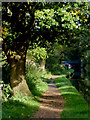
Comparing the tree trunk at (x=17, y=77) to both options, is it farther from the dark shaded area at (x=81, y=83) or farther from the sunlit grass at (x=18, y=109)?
the dark shaded area at (x=81, y=83)

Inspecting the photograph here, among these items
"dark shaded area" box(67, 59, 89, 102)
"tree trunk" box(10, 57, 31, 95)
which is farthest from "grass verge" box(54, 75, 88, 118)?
"tree trunk" box(10, 57, 31, 95)

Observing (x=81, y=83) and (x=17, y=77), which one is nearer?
(x=17, y=77)

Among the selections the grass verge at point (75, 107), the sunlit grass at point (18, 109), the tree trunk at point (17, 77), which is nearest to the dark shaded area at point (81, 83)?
the grass verge at point (75, 107)

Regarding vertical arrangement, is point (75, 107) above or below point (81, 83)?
above

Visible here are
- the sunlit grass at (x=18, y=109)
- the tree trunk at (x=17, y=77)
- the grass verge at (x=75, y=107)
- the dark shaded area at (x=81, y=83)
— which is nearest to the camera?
the grass verge at (x=75, y=107)

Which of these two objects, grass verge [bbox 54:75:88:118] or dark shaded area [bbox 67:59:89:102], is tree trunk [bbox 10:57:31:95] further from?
dark shaded area [bbox 67:59:89:102]

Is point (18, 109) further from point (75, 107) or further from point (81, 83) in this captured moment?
point (81, 83)

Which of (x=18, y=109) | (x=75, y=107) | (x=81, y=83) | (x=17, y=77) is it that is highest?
(x=17, y=77)

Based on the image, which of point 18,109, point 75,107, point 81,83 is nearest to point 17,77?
point 18,109

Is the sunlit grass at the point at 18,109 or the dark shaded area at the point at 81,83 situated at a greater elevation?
the sunlit grass at the point at 18,109

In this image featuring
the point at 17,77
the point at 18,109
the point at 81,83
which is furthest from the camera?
the point at 81,83

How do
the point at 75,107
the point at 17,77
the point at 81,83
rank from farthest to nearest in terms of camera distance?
the point at 81,83
the point at 17,77
the point at 75,107

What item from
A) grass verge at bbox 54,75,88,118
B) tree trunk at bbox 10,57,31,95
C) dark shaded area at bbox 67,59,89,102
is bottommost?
dark shaded area at bbox 67,59,89,102

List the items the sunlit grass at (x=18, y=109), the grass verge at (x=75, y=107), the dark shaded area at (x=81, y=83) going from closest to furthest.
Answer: the grass verge at (x=75, y=107) < the sunlit grass at (x=18, y=109) < the dark shaded area at (x=81, y=83)
